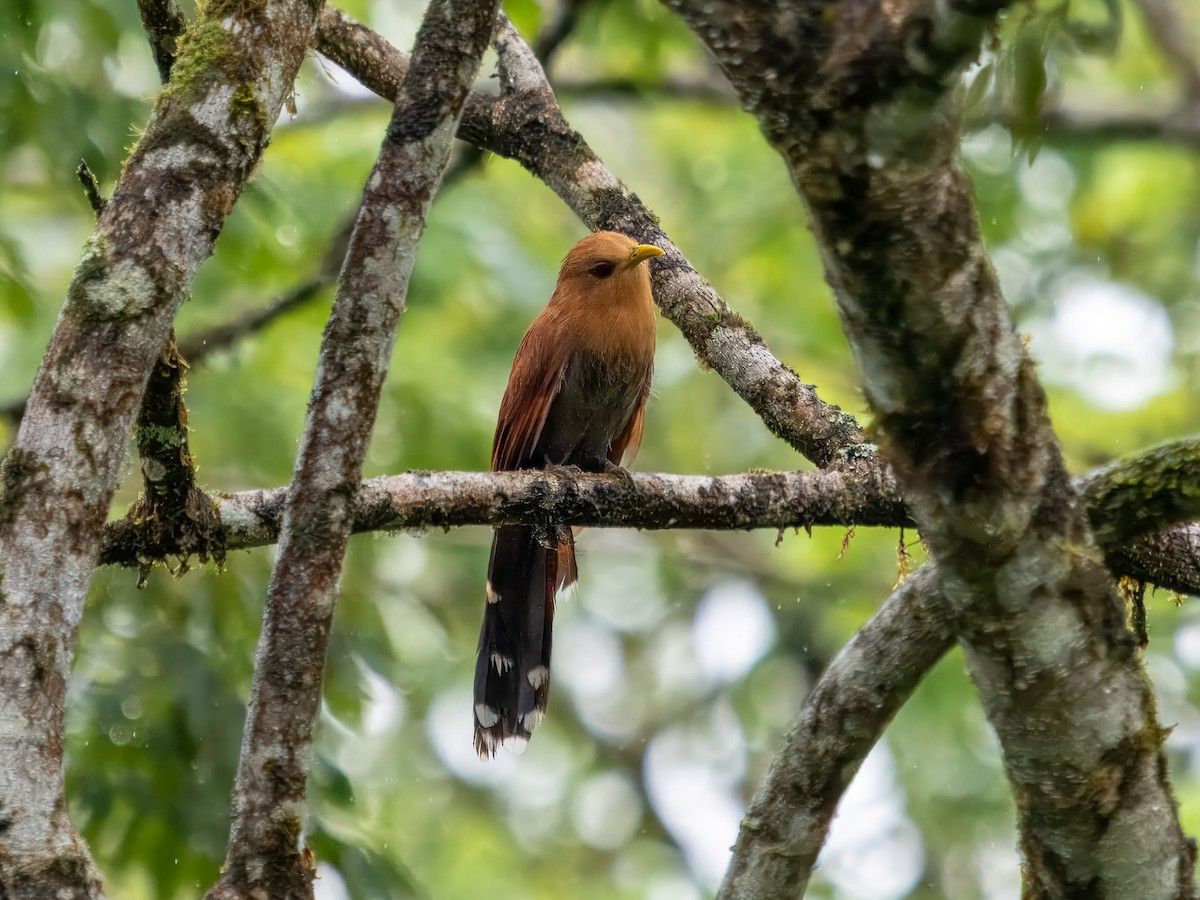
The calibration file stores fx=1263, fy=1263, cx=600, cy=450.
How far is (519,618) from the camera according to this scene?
223 inches

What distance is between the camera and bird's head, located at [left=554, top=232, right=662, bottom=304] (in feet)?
17.7

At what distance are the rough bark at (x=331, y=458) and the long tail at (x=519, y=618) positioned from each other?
3106mm

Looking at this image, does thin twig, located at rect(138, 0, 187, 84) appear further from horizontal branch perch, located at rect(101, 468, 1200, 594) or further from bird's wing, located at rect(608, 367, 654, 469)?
bird's wing, located at rect(608, 367, 654, 469)

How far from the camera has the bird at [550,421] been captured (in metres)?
5.53

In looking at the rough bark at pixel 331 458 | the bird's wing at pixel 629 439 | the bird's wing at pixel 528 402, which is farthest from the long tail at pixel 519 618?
the rough bark at pixel 331 458

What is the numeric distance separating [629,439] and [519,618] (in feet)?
3.52

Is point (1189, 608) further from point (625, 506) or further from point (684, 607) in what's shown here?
point (625, 506)

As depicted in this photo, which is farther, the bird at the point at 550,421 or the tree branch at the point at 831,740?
the bird at the point at 550,421

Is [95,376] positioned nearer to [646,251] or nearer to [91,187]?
[91,187]

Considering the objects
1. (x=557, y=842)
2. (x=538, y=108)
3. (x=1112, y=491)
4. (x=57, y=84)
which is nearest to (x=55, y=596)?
(x=1112, y=491)

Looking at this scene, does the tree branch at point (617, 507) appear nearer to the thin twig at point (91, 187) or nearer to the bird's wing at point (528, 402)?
the thin twig at point (91, 187)

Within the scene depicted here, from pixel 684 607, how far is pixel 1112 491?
28.3 feet

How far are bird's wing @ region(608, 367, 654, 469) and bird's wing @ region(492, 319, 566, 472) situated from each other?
46 cm

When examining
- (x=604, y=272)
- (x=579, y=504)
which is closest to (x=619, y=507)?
(x=579, y=504)
